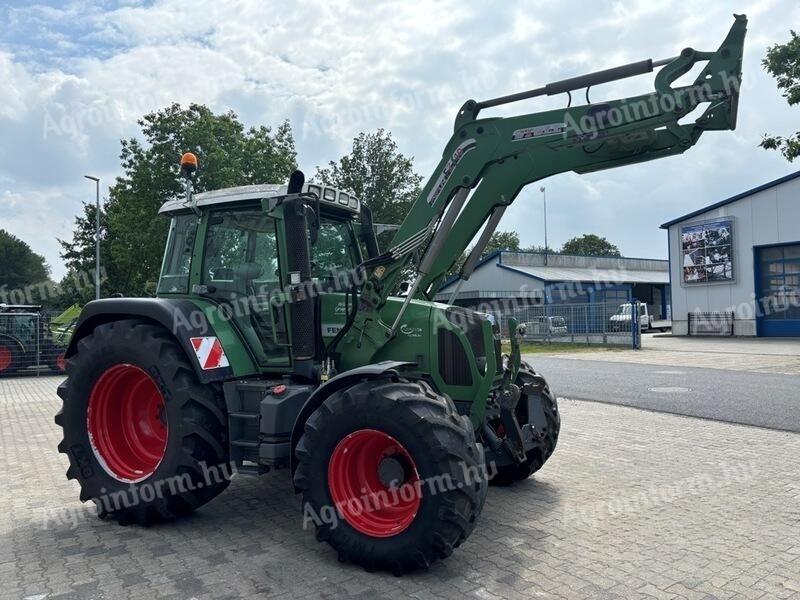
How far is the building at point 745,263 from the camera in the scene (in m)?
29.0

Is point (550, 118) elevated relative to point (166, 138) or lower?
lower

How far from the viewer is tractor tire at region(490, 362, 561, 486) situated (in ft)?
19.2

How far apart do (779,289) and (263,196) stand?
30593 mm

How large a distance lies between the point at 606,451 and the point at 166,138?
74.6 ft

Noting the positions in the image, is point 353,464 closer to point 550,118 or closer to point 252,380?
point 252,380

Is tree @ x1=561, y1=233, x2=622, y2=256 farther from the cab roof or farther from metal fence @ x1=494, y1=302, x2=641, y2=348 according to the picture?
the cab roof

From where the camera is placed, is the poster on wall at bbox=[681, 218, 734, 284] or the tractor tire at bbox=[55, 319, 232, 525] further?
the poster on wall at bbox=[681, 218, 734, 284]

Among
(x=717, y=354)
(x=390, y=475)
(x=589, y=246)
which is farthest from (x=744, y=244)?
(x=589, y=246)

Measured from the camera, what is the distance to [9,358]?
1778 cm

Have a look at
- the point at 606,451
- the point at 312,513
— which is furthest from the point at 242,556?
the point at 606,451

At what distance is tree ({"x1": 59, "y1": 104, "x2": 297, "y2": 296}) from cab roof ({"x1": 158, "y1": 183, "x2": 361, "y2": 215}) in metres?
18.8

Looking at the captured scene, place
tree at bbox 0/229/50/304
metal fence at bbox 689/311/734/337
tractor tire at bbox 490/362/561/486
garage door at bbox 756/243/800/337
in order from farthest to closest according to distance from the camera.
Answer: tree at bbox 0/229/50/304 < metal fence at bbox 689/311/734/337 < garage door at bbox 756/243/800/337 < tractor tire at bbox 490/362/561/486

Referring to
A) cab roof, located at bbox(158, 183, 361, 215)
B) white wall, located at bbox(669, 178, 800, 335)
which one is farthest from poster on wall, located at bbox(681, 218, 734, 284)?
cab roof, located at bbox(158, 183, 361, 215)

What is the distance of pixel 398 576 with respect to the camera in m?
3.95
